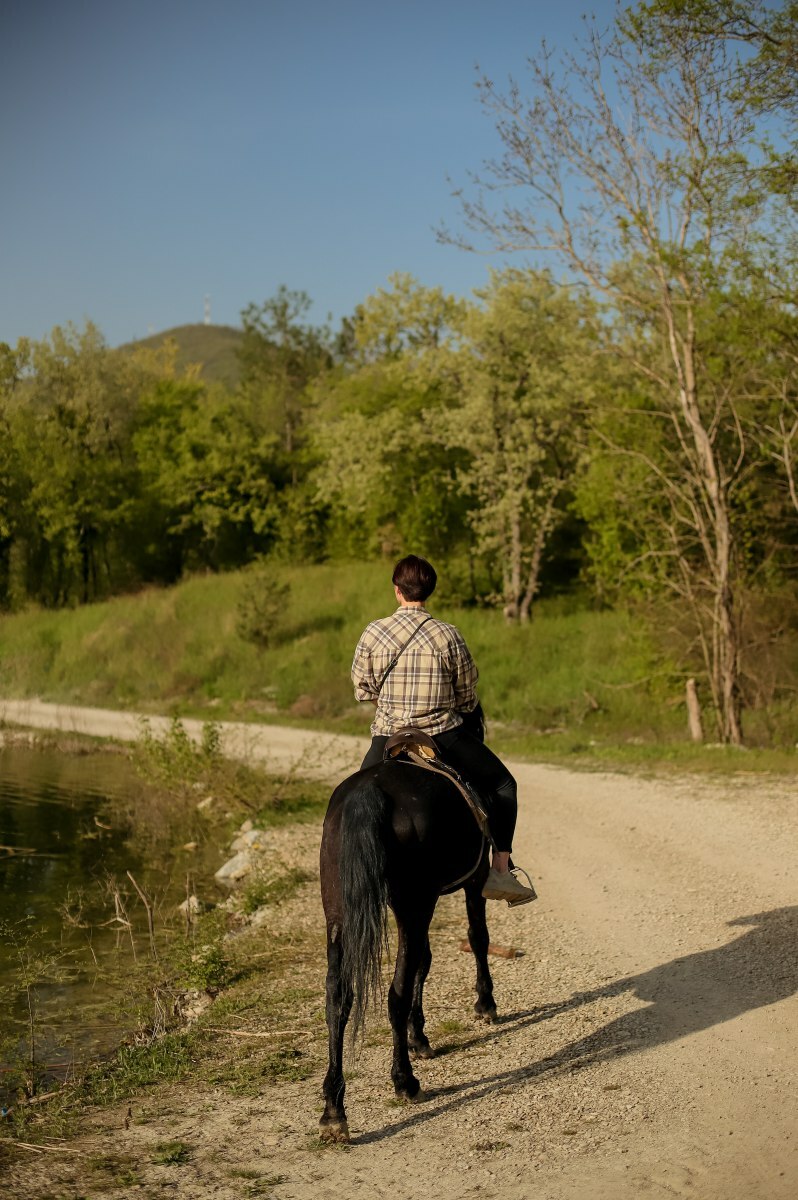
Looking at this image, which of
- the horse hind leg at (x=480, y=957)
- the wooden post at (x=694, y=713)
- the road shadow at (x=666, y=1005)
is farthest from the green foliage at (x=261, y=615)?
the horse hind leg at (x=480, y=957)

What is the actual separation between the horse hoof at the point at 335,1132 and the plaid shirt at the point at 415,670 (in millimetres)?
2011

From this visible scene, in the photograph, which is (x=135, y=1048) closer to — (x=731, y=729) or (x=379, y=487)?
(x=731, y=729)

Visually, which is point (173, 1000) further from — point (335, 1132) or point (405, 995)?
point (335, 1132)

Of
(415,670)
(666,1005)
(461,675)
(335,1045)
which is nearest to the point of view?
(335,1045)

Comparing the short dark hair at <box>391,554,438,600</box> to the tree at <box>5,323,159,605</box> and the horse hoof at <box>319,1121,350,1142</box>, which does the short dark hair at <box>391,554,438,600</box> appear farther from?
the tree at <box>5,323,159,605</box>

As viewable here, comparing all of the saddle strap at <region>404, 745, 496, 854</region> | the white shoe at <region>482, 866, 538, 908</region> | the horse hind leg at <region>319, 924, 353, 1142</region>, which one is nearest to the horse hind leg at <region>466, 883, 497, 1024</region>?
the white shoe at <region>482, 866, 538, 908</region>

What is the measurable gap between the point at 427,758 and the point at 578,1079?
1.83m

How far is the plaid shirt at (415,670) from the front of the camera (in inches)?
258

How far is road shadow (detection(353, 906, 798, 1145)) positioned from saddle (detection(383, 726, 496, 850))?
1346 millimetres

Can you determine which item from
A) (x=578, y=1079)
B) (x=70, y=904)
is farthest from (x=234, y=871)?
(x=578, y=1079)

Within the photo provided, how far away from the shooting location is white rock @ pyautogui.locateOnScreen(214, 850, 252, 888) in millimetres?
12695

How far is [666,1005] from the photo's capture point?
24.0 ft

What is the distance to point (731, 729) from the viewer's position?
20000mm

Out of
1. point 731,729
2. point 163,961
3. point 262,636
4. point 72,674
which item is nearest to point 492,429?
point 262,636
